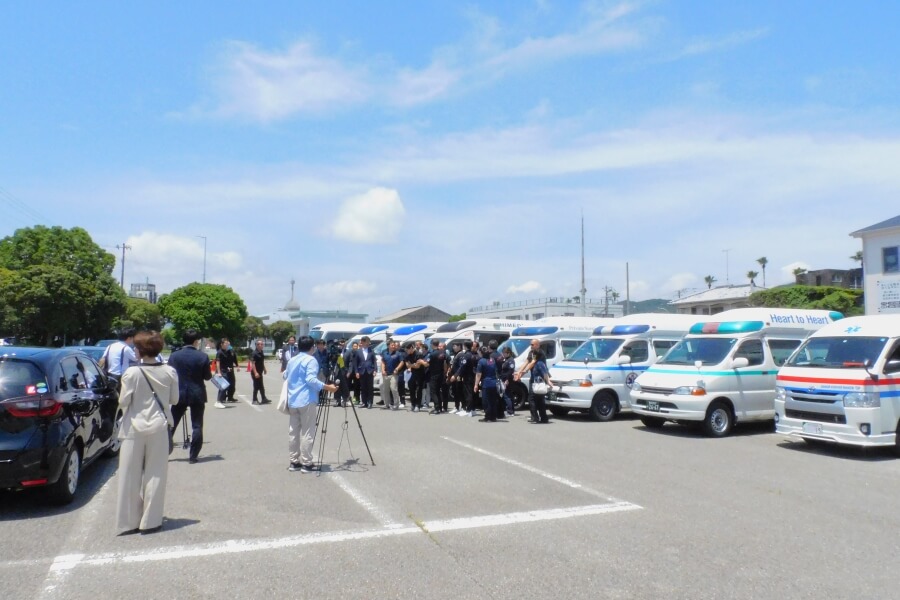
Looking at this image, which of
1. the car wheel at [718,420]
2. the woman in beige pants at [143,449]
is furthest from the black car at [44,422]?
the car wheel at [718,420]

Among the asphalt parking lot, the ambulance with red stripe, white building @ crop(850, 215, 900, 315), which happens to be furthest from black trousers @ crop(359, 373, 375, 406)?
white building @ crop(850, 215, 900, 315)

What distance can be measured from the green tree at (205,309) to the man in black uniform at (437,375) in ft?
169

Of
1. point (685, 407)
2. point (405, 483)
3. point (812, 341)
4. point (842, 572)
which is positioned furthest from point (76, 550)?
point (812, 341)

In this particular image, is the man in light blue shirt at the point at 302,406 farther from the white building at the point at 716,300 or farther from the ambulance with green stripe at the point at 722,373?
the white building at the point at 716,300

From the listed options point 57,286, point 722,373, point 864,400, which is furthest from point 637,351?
point 57,286

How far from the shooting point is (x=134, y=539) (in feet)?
19.9

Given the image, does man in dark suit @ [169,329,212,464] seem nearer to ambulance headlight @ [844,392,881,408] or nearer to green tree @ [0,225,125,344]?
ambulance headlight @ [844,392,881,408]

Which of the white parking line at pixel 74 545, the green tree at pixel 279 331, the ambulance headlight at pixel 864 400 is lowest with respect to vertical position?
the white parking line at pixel 74 545

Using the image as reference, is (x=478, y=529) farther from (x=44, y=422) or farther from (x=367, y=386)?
(x=367, y=386)

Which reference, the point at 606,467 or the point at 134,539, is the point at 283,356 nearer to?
the point at 606,467

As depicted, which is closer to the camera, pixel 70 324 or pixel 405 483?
pixel 405 483

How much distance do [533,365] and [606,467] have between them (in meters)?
4.88

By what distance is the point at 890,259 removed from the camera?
122 feet

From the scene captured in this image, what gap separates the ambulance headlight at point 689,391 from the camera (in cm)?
1267
